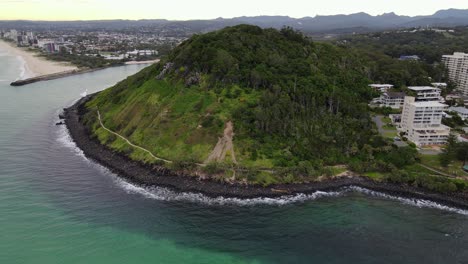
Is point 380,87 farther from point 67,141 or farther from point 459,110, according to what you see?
point 67,141

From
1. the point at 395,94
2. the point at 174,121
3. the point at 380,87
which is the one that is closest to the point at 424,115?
the point at 395,94

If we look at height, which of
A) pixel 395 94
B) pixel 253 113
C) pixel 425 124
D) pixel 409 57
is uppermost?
pixel 409 57

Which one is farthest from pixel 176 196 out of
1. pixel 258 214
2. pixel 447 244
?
pixel 447 244

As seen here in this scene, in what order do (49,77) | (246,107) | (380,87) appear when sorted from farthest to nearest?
(49,77), (380,87), (246,107)

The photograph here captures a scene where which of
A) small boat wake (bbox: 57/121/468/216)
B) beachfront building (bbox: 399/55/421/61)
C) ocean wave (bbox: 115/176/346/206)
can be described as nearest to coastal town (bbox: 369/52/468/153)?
small boat wake (bbox: 57/121/468/216)

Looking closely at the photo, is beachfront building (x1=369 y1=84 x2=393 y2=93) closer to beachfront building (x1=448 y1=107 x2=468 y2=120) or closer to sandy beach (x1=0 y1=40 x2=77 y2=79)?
beachfront building (x1=448 y1=107 x2=468 y2=120)

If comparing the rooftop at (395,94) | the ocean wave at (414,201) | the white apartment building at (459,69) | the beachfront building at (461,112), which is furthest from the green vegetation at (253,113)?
the white apartment building at (459,69)
